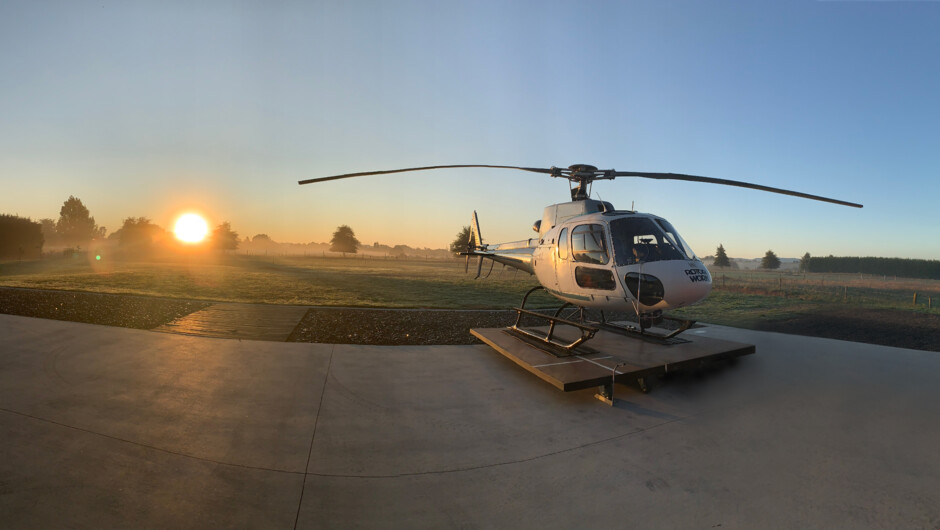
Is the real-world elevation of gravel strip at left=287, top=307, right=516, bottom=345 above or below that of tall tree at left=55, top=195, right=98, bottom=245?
below

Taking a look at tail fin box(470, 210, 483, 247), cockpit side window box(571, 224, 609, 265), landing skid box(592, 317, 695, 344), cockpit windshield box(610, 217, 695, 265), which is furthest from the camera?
tail fin box(470, 210, 483, 247)

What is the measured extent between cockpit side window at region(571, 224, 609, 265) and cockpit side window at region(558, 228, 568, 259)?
19cm

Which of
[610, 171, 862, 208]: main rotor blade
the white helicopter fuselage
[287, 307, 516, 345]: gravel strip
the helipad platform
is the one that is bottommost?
[287, 307, 516, 345]: gravel strip

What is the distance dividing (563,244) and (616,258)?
1.39 m

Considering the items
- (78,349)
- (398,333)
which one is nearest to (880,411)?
(398,333)

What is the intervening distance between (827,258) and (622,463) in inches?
3729

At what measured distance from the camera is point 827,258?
7012 cm

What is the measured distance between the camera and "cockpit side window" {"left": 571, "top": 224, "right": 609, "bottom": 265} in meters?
6.64

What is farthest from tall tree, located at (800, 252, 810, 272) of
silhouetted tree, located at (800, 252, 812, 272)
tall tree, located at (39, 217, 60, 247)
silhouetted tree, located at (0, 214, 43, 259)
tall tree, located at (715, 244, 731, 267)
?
tall tree, located at (39, 217, 60, 247)

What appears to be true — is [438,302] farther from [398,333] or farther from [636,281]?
[636,281]

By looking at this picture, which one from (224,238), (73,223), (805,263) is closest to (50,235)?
(73,223)

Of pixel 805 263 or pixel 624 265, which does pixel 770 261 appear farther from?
pixel 624 265

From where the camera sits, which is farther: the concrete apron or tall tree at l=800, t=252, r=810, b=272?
tall tree at l=800, t=252, r=810, b=272

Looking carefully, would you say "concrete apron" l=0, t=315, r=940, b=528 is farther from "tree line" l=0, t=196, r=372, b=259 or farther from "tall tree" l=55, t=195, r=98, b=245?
"tall tree" l=55, t=195, r=98, b=245
